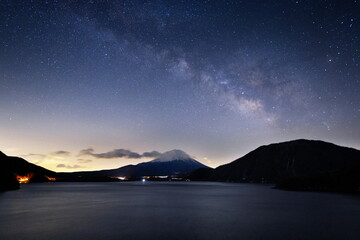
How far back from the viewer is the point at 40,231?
21.3m

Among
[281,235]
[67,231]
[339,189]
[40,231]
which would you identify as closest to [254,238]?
[281,235]

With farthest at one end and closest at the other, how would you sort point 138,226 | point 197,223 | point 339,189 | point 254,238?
point 339,189 < point 197,223 < point 138,226 < point 254,238

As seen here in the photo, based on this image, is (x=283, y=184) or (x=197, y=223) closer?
(x=197, y=223)

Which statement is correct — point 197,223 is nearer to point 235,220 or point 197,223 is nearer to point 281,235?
point 235,220

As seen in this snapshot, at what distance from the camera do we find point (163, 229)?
22062mm

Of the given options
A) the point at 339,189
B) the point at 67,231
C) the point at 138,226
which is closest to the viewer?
the point at 67,231

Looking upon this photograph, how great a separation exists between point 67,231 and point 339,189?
309 feet

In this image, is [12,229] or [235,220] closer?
[12,229]

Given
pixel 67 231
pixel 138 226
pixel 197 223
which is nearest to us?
pixel 67 231

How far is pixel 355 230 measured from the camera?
2211 cm

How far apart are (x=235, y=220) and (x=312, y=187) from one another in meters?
82.0

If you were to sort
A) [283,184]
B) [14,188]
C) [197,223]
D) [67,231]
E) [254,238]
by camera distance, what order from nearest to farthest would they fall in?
[254,238], [67,231], [197,223], [14,188], [283,184]

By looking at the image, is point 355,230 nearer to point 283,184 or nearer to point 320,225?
point 320,225

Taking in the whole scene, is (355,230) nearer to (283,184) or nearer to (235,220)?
(235,220)
